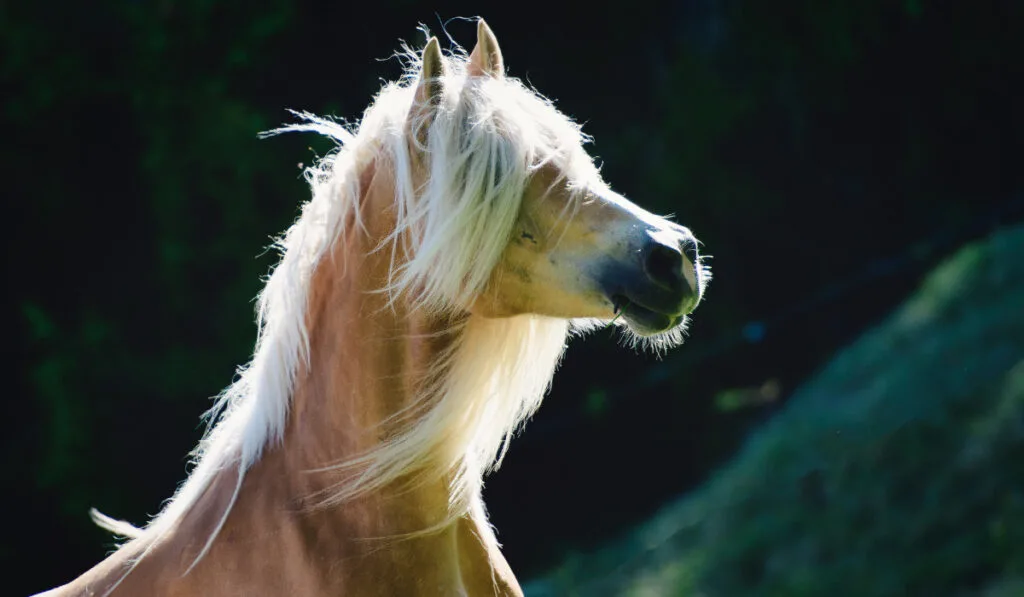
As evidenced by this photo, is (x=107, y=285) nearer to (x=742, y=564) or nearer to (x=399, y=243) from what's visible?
(x=742, y=564)

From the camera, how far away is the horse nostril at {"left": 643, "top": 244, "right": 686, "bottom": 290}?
5.82 feet

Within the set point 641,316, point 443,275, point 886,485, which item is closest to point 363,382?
point 443,275

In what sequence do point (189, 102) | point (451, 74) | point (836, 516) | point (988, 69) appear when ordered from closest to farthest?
1. point (451, 74)
2. point (836, 516)
3. point (189, 102)
4. point (988, 69)

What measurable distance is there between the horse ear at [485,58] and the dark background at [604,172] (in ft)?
12.2

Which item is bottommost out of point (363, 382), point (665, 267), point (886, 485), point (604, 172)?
point (886, 485)

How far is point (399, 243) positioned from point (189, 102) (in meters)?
4.16

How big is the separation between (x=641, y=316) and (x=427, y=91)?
1.88 feet

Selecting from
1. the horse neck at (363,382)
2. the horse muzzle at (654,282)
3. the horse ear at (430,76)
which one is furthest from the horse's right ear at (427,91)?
the horse muzzle at (654,282)

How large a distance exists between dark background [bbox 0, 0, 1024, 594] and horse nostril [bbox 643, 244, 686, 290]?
13.5 feet

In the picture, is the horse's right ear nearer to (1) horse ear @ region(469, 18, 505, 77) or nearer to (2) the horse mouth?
(1) horse ear @ region(469, 18, 505, 77)

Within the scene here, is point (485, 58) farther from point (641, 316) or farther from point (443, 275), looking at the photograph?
point (641, 316)

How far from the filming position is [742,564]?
4.93m

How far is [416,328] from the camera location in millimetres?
1904

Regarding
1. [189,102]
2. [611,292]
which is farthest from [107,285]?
[611,292]
